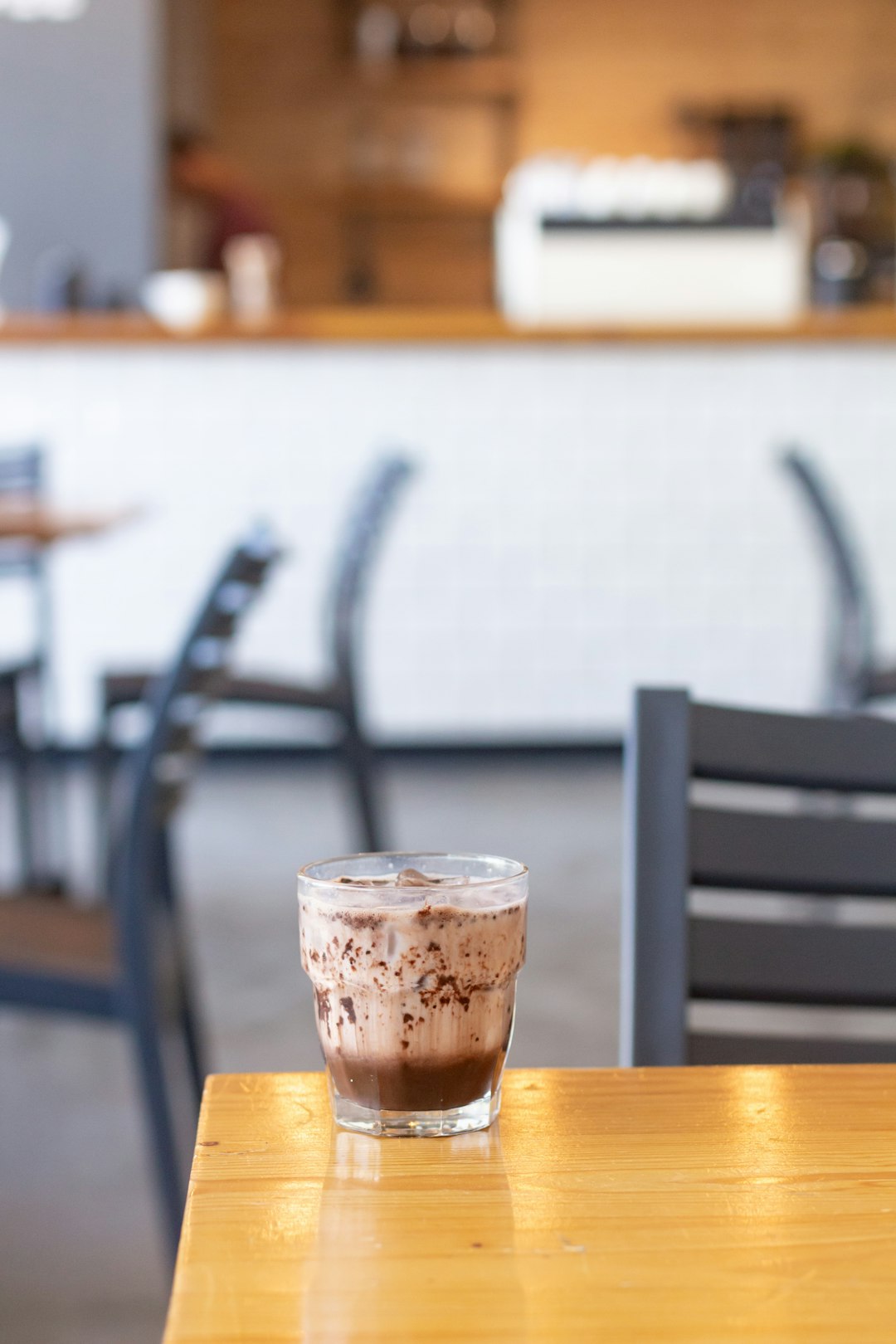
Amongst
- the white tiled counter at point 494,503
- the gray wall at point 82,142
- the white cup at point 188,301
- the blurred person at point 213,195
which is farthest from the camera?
the blurred person at point 213,195

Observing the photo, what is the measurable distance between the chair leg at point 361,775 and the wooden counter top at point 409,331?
180 centimetres

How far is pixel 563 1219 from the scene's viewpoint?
19.2 inches

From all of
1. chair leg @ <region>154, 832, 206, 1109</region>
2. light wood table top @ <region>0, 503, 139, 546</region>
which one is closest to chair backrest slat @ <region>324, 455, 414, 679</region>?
light wood table top @ <region>0, 503, 139, 546</region>

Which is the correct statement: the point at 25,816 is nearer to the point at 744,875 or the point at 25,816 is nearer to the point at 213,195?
the point at 744,875

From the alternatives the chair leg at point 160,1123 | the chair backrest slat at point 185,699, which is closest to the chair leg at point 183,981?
the chair leg at point 160,1123

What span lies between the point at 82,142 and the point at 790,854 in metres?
5.87

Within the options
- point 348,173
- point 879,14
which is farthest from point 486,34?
point 879,14

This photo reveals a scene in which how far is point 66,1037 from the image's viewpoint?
250cm

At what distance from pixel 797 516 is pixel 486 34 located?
4229mm

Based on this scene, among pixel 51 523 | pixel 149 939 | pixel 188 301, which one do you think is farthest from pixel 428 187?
pixel 149 939

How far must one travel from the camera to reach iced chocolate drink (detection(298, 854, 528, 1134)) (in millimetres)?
571

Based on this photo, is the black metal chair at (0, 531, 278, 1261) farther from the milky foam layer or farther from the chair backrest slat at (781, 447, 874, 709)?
the chair backrest slat at (781, 447, 874, 709)

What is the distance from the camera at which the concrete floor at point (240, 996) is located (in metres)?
1.77

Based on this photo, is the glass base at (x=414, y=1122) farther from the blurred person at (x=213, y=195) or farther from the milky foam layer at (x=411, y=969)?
the blurred person at (x=213, y=195)
